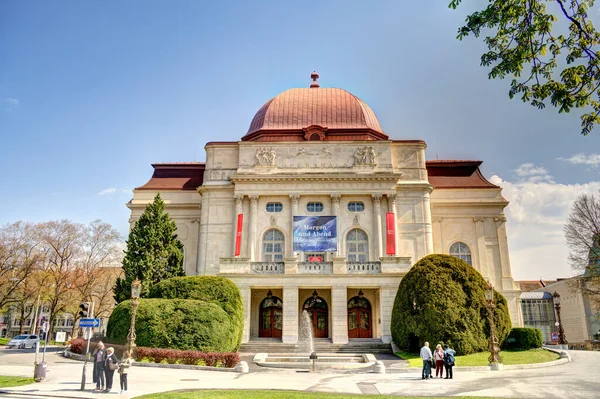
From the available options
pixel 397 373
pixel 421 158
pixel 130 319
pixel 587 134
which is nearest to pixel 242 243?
pixel 130 319

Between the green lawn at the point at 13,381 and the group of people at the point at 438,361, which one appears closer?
the green lawn at the point at 13,381

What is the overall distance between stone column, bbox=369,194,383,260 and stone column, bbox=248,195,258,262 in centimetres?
1005

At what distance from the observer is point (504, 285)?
4150 centimetres

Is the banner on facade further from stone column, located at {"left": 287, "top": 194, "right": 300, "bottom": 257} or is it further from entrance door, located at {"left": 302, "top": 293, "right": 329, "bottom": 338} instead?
entrance door, located at {"left": 302, "top": 293, "right": 329, "bottom": 338}

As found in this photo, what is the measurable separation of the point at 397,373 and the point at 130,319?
1426 cm

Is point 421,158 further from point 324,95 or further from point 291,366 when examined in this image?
point 291,366

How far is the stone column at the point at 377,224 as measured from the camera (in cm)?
3859

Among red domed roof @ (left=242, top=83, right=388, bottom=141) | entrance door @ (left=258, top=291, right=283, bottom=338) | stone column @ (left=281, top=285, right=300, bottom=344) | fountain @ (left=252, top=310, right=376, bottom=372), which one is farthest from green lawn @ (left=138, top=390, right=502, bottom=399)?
red domed roof @ (left=242, top=83, right=388, bottom=141)

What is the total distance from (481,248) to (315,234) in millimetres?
16391

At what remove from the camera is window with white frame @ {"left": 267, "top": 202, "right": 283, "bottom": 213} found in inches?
1588

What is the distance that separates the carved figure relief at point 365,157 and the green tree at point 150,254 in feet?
54.4

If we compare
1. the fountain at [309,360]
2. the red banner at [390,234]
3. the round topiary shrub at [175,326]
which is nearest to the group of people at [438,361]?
the fountain at [309,360]

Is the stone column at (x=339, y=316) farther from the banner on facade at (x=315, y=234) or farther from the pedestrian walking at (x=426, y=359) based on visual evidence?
the pedestrian walking at (x=426, y=359)

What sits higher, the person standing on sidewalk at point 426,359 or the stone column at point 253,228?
the stone column at point 253,228
